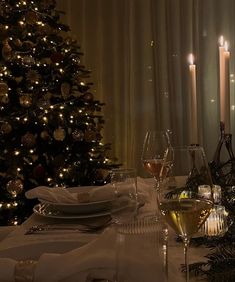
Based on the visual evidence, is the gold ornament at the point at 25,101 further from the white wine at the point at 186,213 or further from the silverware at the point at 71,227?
the white wine at the point at 186,213

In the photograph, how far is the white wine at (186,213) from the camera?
0.65m

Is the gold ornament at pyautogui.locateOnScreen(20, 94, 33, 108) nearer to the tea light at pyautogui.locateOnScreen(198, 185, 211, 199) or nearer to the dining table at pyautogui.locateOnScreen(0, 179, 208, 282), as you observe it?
the dining table at pyautogui.locateOnScreen(0, 179, 208, 282)

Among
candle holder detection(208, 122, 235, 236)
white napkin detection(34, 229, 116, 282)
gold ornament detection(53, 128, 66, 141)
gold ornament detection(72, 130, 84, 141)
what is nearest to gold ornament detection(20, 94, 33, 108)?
gold ornament detection(53, 128, 66, 141)

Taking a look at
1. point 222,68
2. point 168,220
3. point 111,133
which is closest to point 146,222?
point 168,220

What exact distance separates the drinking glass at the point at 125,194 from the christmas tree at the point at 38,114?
1682mm

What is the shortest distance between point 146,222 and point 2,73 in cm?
224

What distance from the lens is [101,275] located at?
2.06ft

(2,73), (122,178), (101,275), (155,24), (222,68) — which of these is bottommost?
(101,275)

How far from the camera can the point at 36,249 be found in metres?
0.89

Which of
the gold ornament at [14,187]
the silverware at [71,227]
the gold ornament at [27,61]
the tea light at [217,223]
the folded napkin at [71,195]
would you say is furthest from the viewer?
the gold ornament at [27,61]

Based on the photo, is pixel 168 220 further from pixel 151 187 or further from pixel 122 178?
pixel 151 187

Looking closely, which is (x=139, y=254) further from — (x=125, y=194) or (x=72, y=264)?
(x=125, y=194)

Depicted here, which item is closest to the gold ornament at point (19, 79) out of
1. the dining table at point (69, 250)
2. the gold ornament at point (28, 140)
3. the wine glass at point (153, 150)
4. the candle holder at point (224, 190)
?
the gold ornament at point (28, 140)

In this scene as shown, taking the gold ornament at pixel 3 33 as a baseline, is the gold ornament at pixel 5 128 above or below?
below
